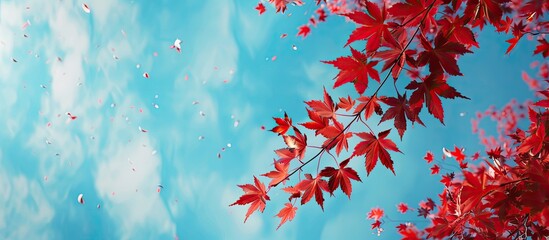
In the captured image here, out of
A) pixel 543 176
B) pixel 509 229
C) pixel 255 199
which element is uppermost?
pixel 255 199

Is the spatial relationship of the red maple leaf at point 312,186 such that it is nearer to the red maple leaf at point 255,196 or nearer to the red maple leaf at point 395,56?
the red maple leaf at point 255,196

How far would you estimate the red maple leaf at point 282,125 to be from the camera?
2000 millimetres

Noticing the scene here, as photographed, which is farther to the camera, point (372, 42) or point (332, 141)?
point (332, 141)

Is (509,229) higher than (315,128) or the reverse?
the reverse

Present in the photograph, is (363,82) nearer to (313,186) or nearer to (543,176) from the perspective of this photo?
(313,186)

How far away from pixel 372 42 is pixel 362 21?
0.10 metres

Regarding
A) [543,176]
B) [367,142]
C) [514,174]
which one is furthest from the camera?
[514,174]

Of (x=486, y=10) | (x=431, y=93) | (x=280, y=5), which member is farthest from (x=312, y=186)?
(x=280, y=5)

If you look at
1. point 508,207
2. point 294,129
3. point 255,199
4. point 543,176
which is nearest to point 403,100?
point 294,129

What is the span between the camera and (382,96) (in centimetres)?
177

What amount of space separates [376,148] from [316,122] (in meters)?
0.31

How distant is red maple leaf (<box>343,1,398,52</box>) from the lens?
1.48 meters

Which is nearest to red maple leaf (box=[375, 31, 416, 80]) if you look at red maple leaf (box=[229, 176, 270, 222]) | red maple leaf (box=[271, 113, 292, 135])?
red maple leaf (box=[271, 113, 292, 135])

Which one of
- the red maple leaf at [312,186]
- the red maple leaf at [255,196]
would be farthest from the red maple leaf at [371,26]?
the red maple leaf at [255,196]
